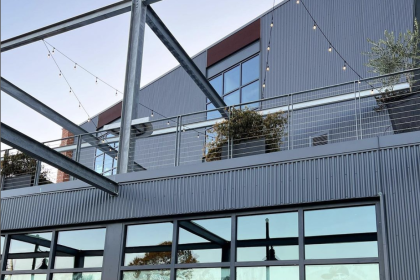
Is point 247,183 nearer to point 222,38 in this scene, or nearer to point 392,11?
point 392,11

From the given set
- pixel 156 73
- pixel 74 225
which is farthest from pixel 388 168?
pixel 156 73

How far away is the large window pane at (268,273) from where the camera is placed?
6816 mm

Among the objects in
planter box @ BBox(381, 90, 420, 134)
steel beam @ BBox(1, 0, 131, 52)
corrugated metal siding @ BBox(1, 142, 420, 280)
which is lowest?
corrugated metal siding @ BBox(1, 142, 420, 280)

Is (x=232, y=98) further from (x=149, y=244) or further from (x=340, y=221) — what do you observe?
(x=340, y=221)

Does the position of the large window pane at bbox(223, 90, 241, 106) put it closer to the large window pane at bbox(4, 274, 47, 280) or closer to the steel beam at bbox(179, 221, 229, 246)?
the steel beam at bbox(179, 221, 229, 246)

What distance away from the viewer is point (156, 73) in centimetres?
2241

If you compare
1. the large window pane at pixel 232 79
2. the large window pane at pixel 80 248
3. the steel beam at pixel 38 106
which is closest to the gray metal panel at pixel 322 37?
the large window pane at pixel 232 79

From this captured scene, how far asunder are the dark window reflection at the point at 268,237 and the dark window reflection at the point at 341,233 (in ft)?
0.72

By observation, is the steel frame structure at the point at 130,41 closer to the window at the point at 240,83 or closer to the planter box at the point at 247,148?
the planter box at the point at 247,148

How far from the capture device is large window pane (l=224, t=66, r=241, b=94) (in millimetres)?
17094

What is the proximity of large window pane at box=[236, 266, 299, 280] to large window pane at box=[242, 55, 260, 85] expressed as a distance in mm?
9882

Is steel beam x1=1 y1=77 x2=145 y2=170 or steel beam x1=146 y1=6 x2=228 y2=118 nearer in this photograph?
steel beam x1=146 y1=6 x2=228 y2=118

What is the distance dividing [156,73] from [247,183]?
51.1ft

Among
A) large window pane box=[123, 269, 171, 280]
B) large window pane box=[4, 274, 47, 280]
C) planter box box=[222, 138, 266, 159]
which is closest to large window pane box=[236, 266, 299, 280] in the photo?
large window pane box=[123, 269, 171, 280]
